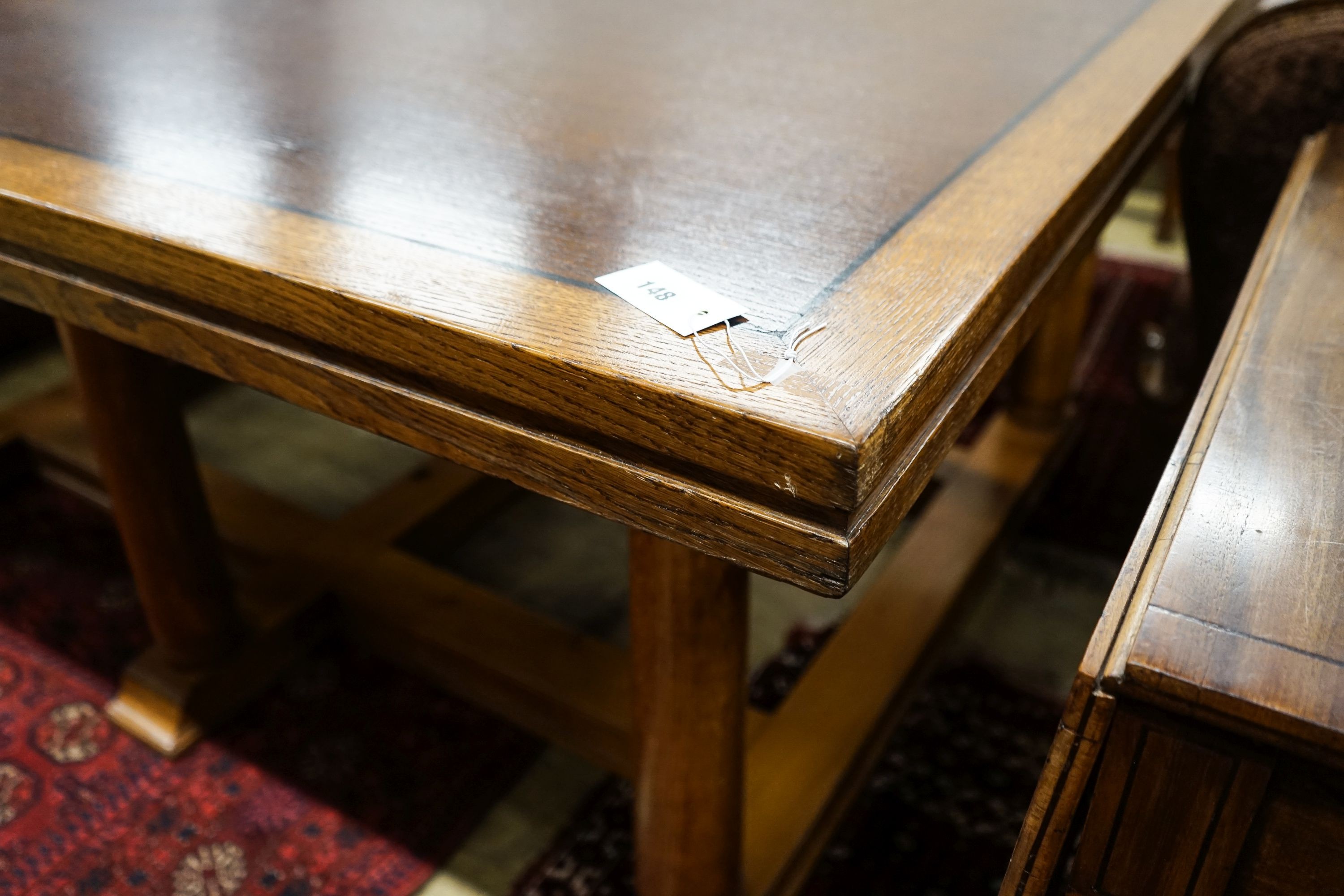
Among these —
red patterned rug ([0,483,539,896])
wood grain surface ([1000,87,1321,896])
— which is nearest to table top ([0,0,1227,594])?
wood grain surface ([1000,87,1321,896])

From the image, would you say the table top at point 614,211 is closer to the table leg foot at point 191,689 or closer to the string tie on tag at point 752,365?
the string tie on tag at point 752,365

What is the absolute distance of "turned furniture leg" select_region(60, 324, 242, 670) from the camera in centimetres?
99

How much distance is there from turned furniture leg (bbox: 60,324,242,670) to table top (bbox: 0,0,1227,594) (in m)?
0.24

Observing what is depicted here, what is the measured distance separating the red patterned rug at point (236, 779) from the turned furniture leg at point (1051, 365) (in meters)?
0.94

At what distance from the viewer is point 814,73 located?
39.0 inches

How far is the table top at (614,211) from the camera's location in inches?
19.7

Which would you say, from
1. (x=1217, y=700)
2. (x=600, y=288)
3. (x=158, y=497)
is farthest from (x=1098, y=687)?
(x=158, y=497)

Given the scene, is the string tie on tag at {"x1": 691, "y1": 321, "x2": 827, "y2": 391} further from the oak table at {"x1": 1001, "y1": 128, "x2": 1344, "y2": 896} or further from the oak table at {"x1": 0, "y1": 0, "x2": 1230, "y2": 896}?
the oak table at {"x1": 1001, "y1": 128, "x2": 1344, "y2": 896}

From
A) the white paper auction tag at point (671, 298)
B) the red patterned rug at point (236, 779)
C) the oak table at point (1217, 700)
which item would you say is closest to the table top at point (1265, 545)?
the oak table at point (1217, 700)

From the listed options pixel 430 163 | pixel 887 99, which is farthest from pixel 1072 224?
pixel 430 163

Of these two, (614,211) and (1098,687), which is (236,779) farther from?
(1098,687)

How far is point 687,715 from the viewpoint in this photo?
2.49 feet

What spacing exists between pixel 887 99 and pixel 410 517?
875mm

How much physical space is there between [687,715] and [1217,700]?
44cm
